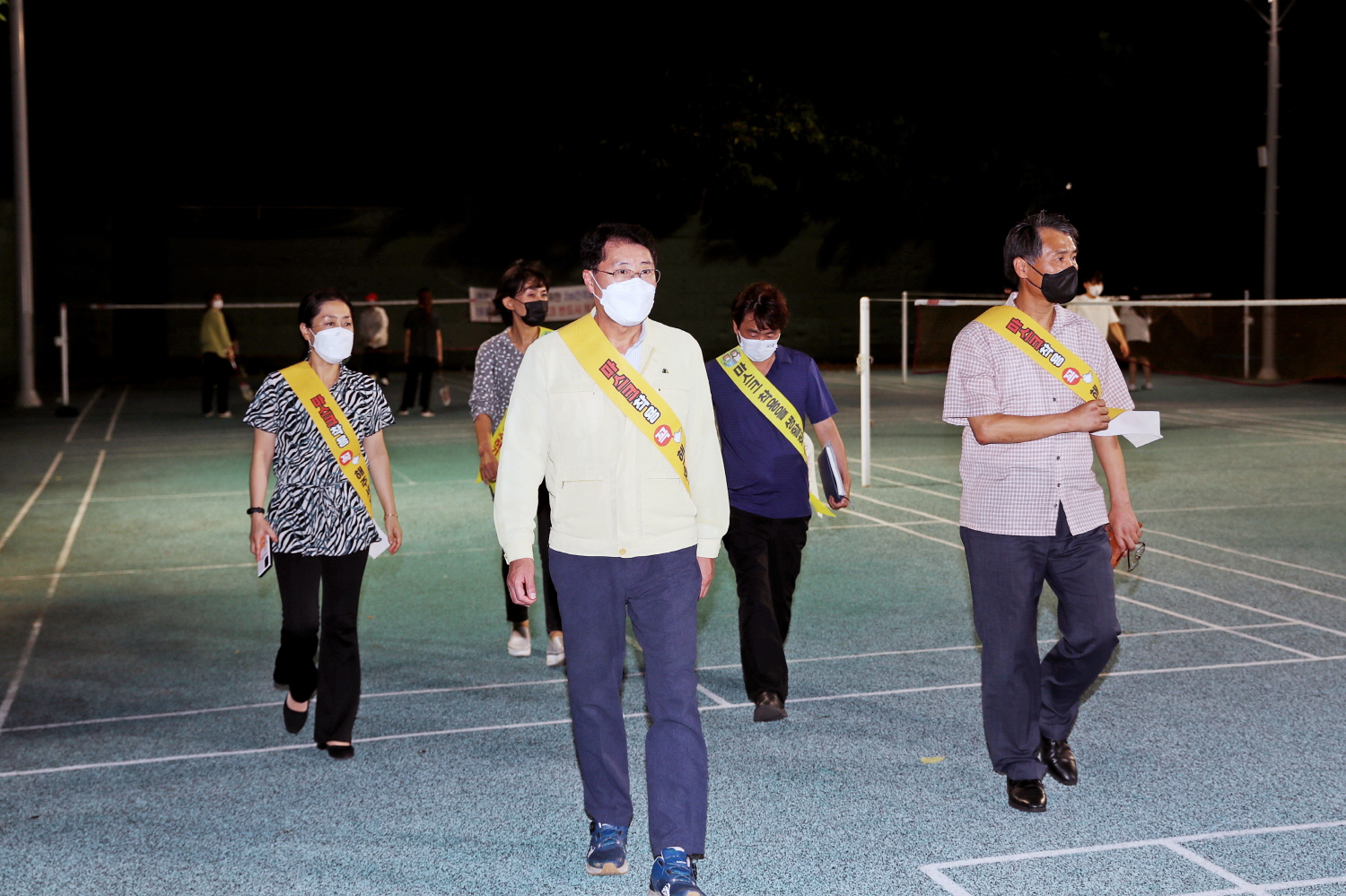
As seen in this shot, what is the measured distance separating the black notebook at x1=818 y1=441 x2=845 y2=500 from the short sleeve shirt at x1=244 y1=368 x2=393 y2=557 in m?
2.02

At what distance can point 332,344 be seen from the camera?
6.13 metres

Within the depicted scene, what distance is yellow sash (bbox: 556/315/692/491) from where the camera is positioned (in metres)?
4.54

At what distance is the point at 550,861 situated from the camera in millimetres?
4863

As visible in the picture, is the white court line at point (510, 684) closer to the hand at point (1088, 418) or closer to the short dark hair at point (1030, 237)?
the hand at point (1088, 418)

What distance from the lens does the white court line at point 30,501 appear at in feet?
39.7

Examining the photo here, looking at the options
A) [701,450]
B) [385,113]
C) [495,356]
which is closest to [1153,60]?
[385,113]

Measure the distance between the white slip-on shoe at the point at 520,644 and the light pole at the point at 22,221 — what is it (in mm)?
20346

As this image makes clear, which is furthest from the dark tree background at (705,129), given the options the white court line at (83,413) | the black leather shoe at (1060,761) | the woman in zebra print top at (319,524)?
the black leather shoe at (1060,761)

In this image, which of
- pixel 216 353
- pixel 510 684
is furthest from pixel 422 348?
pixel 510 684

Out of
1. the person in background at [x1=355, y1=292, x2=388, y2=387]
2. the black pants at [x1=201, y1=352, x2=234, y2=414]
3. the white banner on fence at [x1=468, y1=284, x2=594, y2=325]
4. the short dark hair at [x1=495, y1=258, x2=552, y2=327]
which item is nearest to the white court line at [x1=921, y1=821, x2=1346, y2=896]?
the short dark hair at [x1=495, y1=258, x2=552, y2=327]

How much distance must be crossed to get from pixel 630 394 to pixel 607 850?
4.72ft

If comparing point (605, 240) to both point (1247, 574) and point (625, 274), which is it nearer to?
point (625, 274)

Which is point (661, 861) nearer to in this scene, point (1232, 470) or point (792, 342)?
point (1232, 470)

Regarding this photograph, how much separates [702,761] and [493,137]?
108 ft
